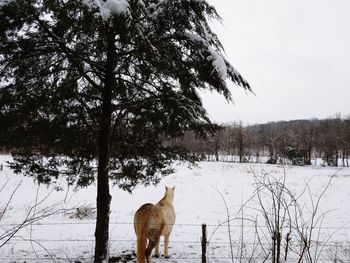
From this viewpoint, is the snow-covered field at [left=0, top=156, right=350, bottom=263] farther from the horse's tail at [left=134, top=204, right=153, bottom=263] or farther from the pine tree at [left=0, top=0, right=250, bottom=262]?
the horse's tail at [left=134, top=204, right=153, bottom=263]

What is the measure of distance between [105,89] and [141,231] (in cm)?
311

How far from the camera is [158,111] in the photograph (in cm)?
681

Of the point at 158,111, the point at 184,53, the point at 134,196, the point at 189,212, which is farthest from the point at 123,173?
the point at 134,196

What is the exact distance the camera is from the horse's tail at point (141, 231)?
6.54 metres

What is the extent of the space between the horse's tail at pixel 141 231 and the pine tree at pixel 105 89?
0.68 m

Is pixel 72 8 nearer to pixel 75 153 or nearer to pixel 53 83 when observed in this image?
pixel 53 83

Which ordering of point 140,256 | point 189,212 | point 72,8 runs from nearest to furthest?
point 72,8 → point 140,256 → point 189,212

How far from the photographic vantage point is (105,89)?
6.80 meters

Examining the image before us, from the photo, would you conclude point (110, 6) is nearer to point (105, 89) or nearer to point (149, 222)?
point (105, 89)

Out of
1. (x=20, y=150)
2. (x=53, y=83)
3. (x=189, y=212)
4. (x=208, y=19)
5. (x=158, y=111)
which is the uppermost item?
(x=208, y=19)

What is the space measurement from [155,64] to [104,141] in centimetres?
195

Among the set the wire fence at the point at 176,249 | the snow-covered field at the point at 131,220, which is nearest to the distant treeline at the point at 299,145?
the snow-covered field at the point at 131,220

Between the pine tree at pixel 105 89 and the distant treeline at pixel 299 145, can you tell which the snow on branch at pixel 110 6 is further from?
the distant treeline at pixel 299 145

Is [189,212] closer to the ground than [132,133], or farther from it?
closer to the ground
